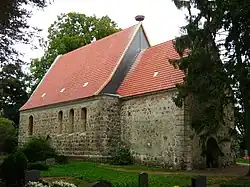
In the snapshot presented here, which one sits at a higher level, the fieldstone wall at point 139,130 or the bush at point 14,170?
the fieldstone wall at point 139,130

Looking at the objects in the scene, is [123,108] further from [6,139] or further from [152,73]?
[6,139]

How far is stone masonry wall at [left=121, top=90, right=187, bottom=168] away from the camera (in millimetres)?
18531

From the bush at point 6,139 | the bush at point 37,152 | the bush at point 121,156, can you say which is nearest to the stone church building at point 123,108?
the bush at point 121,156

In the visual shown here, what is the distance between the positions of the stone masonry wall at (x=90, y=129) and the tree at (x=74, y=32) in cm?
1086

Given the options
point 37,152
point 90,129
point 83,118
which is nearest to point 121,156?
point 90,129

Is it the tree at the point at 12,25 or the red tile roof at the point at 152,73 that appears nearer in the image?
the tree at the point at 12,25

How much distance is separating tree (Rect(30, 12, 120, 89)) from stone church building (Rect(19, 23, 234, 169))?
6788 millimetres

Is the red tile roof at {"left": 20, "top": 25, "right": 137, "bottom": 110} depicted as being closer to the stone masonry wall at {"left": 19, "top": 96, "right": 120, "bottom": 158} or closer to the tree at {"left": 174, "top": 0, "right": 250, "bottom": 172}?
the stone masonry wall at {"left": 19, "top": 96, "right": 120, "bottom": 158}

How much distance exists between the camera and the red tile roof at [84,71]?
24.2 meters

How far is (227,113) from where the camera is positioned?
69.3 ft

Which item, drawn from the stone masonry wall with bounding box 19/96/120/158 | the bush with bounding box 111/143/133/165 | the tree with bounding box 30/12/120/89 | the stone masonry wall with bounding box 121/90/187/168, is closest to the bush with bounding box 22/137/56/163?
the stone masonry wall with bounding box 19/96/120/158

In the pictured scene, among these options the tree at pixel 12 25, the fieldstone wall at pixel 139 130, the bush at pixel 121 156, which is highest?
the tree at pixel 12 25

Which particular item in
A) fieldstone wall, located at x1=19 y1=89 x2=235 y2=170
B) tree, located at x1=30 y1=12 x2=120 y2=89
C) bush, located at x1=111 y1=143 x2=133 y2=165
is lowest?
bush, located at x1=111 y1=143 x2=133 y2=165

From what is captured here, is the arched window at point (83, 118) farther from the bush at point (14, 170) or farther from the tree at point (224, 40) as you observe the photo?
the bush at point (14, 170)
